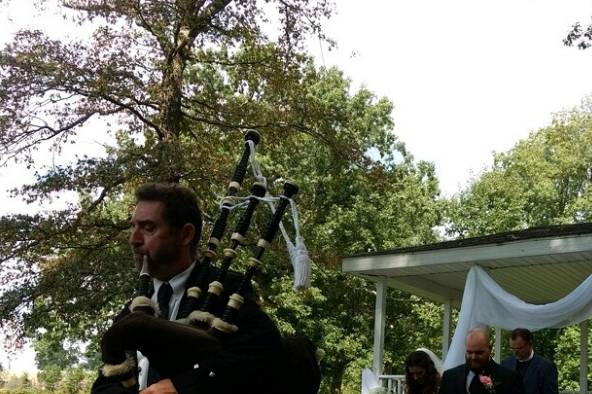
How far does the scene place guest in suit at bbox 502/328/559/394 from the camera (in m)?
7.66

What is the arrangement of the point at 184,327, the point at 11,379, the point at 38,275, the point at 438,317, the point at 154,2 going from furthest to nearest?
the point at 11,379 → the point at 438,317 → the point at 154,2 → the point at 38,275 → the point at 184,327

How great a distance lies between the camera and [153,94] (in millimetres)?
15719

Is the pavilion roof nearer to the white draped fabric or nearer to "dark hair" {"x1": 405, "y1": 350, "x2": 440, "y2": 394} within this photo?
the white draped fabric

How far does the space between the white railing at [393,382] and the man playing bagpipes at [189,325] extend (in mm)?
10176

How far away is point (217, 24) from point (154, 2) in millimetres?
1478

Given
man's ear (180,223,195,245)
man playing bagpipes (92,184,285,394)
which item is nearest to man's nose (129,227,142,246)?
man playing bagpipes (92,184,285,394)

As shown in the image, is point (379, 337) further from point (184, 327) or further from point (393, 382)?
point (184, 327)

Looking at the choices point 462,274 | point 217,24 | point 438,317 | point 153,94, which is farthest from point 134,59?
point 438,317

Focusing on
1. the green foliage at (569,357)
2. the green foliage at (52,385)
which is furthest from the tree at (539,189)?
the green foliage at (52,385)

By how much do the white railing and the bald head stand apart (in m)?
6.68

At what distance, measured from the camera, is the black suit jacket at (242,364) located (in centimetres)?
206

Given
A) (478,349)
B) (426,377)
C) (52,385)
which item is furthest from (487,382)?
(52,385)

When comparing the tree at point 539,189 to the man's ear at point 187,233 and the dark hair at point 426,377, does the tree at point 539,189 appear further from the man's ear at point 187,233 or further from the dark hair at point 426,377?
the man's ear at point 187,233

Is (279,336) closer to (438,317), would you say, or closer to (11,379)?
(438,317)
